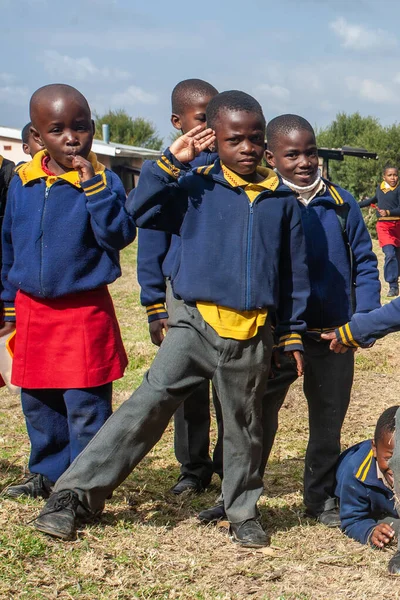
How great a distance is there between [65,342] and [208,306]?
74cm

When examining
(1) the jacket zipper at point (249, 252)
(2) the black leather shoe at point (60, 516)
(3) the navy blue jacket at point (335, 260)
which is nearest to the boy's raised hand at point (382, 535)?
(3) the navy blue jacket at point (335, 260)

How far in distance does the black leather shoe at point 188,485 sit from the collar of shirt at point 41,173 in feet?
5.67

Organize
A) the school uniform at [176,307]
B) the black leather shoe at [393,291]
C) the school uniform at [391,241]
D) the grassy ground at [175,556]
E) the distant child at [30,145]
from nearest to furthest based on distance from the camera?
the grassy ground at [175,556]
the school uniform at [176,307]
the distant child at [30,145]
the black leather shoe at [393,291]
the school uniform at [391,241]

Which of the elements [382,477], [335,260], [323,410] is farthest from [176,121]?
[382,477]

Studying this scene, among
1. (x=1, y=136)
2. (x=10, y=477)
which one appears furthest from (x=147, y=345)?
(x=1, y=136)

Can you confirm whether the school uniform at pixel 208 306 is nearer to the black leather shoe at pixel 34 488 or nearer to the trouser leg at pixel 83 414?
the trouser leg at pixel 83 414

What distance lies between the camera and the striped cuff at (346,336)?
370 cm

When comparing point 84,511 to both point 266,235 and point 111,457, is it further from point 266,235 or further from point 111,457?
point 266,235

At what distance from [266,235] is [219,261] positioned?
228 mm

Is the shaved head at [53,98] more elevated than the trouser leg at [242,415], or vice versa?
the shaved head at [53,98]

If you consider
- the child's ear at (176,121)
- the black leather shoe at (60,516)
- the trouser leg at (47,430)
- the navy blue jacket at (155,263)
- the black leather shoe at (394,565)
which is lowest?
the black leather shoe at (394,565)

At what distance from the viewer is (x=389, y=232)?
522 inches

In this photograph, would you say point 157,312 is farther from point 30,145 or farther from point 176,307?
point 30,145

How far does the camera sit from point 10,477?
4508 mm
